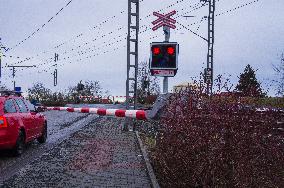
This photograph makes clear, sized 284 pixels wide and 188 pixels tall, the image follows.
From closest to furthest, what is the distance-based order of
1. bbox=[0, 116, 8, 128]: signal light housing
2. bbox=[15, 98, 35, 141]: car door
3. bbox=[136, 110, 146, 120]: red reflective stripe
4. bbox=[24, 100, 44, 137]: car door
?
bbox=[136, 110, 146, 120]: red reflective stripe < bbox=[0, 116, 8, 128]: signal light housing < bbox=[15, 98, 35, 141]: car door < bbox=[24, 100, 44, 137]: car door

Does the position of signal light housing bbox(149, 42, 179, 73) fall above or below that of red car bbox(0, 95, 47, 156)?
above

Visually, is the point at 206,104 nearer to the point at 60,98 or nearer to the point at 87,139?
the point at 87,139

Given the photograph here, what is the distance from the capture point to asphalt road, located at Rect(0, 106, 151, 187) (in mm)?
8945

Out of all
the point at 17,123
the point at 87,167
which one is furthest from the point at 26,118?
the point at 87,167

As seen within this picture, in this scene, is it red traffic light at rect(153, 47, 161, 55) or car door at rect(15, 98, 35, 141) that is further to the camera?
car door at rect(15, 98, 35, 141)

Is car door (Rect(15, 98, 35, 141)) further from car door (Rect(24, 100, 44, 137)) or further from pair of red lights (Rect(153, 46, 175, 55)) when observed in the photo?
pair of red lights (Rect(153, 46, 175, 55))

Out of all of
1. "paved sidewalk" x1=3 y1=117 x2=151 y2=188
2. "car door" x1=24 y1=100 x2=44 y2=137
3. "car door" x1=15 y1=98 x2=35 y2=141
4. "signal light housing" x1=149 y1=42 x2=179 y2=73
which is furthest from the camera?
"car door" x1=24 y1=100 x2=44 y2=137

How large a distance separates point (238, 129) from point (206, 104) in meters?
0.78

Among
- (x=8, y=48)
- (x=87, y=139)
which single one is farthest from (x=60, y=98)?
(x=87, y=139)

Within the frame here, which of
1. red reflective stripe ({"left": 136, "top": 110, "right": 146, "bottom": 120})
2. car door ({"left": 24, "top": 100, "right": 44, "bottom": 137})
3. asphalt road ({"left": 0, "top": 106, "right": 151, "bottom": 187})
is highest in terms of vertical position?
red reflective stripe ({"left": 136, "top": 110, "right": 146, "bottom": 120})

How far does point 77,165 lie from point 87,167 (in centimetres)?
34

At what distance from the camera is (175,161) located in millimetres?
8055

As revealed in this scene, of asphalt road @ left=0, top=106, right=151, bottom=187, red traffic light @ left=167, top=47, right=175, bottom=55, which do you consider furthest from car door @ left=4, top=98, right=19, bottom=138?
red traffic light @ left=167, top=47, right=175, bottom=55

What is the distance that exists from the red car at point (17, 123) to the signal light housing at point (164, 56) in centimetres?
361
